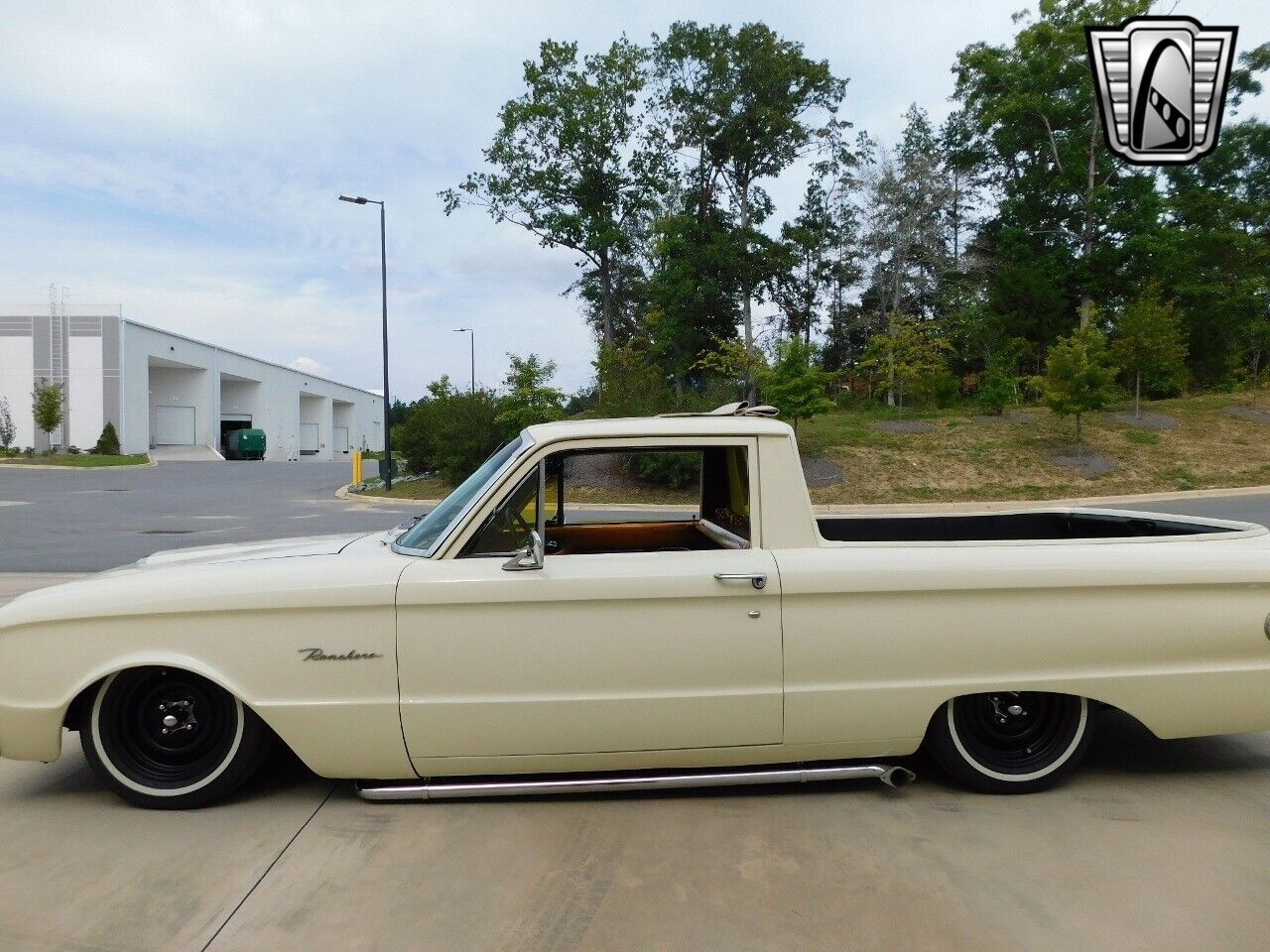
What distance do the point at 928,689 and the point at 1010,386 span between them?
2883 cm

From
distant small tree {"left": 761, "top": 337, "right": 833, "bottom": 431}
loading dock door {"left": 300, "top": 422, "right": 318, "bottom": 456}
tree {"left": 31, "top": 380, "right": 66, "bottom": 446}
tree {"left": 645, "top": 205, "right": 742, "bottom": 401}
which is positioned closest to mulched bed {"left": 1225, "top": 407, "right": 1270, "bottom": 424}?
distant small tree {"left": 761, "top": 337, "right": 833, "bottom": 431}

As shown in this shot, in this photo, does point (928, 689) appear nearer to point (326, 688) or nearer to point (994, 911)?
point (994, 911)

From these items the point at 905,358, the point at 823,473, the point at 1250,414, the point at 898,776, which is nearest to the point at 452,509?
the point at 898,776

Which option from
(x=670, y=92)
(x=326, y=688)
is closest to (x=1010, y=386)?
(x=670, y=92)

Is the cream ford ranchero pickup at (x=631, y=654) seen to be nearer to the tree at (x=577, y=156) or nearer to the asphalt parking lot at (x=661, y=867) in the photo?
the asphalt parking lot at (x=661, y=867)

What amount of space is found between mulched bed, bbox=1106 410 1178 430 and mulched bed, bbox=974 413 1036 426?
224 centimetres

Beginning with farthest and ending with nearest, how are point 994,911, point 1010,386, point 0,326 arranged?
1. point 0,326
2. point 1010,386
3. point 994,911

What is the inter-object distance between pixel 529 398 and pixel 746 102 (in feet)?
58.3

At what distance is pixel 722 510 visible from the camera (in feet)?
13.7

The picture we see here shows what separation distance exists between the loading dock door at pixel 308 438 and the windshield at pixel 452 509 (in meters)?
74.1

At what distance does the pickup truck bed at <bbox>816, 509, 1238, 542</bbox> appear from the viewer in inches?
171

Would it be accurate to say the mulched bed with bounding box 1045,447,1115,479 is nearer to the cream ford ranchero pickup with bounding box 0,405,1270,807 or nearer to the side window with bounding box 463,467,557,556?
the cream ford ranchero pickup with bounding box 0,405,1270,807

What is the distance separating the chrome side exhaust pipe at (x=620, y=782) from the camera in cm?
346

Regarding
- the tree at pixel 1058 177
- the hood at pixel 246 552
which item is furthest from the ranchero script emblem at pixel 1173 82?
the tree at pixel 1058 177
